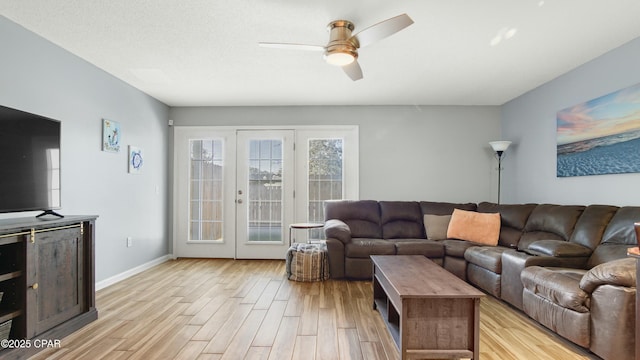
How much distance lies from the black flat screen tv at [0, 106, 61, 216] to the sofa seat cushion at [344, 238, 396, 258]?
2955mm

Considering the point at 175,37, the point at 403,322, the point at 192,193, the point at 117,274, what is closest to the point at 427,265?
the point at 403,322

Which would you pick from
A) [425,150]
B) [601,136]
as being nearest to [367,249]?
[425,150]

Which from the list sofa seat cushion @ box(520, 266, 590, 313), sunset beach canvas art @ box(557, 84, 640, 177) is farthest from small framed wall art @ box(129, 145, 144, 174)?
sunset beach canvas art @ box(557, 84, 640, 177)

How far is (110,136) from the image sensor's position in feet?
12.5

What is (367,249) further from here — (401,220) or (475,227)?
(475,227)

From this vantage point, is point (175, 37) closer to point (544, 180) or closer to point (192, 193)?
point (192, 193)

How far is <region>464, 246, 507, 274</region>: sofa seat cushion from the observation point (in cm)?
323

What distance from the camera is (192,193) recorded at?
5254mm

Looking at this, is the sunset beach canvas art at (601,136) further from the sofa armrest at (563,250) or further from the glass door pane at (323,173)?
the glass door pane at (323,173)

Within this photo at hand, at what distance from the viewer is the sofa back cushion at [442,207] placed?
15.1ft

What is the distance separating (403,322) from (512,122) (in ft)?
13.5

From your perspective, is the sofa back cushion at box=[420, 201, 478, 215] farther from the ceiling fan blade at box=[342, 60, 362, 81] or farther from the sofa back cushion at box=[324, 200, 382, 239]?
the ceiling fan blade at box=[342, 60, 362, 81]

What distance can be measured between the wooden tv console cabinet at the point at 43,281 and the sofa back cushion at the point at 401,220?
3.43 m

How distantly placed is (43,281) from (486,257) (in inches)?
152
